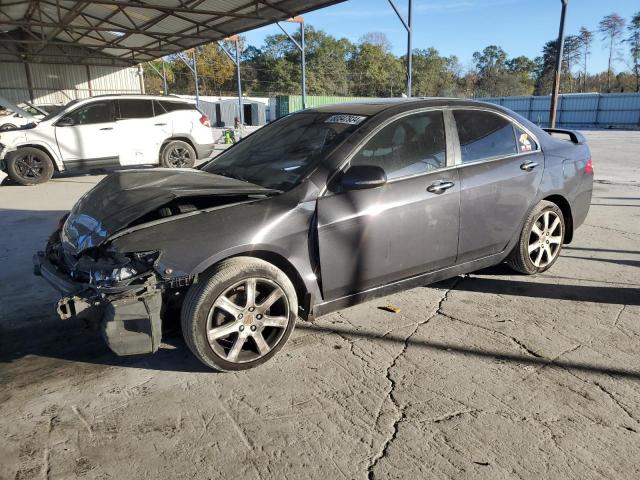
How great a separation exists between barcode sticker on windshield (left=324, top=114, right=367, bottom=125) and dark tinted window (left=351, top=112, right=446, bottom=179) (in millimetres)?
218

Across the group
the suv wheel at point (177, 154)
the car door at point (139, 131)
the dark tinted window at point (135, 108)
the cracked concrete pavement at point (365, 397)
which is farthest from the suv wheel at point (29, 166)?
the cracked concrete pavement at point (365, 397)

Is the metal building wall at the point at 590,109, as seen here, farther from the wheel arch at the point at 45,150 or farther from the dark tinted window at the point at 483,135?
the dark tinted window at the point at 483,135

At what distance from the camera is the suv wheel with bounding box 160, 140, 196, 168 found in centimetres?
1175

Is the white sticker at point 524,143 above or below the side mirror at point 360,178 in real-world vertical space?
above

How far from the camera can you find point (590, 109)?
40.9 meters

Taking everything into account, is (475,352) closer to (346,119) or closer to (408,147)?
(408,147)

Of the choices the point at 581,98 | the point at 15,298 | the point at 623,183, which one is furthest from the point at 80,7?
the point at 581,98

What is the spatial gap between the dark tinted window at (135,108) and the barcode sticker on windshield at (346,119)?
29.1 feet

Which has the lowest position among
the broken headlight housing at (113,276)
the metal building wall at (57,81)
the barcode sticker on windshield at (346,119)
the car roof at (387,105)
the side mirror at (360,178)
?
the broken headlight housing at (113,276)

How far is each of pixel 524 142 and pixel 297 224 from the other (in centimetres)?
251

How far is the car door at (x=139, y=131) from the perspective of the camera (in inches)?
445

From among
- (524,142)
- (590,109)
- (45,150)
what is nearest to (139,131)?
(45,150)

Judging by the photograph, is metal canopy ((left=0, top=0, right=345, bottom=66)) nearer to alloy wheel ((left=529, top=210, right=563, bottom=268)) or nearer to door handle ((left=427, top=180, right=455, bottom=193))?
alloy wheel ((left=529, top=210, right=563, bottom=268))

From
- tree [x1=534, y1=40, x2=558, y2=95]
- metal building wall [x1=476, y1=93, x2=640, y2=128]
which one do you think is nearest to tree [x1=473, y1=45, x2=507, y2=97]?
tree [x1=534, y1=40, x2=558, y2=95]
